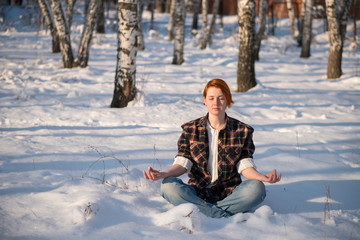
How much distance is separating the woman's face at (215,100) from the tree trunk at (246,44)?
15.0 ft

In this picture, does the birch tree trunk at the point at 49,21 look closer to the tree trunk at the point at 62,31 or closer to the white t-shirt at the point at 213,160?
the tree trunk at the point at 62,31

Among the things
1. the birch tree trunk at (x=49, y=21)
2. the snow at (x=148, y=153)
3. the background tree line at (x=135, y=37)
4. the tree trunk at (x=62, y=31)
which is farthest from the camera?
the birch tree trunk at (x=49, y=21)

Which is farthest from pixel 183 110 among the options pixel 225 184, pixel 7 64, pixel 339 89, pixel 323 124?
pixel 7 64

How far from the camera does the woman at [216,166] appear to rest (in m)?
2.40

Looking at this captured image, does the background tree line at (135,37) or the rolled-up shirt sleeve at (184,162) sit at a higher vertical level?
the background tree line at (135,37)

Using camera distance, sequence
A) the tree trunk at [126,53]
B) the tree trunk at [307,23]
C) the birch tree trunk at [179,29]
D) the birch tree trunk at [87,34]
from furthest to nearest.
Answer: the tree trunk at [307,23]
the birch tree trunk at [179,29]
the birch tree trunk at [87,34]
the tree trunk at [126,53]

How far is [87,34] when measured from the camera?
352 inches

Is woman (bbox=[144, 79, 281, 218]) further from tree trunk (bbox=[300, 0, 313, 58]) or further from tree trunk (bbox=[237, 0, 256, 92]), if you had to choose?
tree trunk (bbox=[300, 0, 313, 58])

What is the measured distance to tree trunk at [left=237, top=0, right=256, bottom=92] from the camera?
638 centimetres

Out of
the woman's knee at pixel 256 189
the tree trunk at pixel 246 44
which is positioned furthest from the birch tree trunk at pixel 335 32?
the woman's knee at pixel 256 189

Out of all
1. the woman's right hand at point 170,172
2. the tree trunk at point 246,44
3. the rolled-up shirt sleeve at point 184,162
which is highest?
the tree trunk at point 246,44

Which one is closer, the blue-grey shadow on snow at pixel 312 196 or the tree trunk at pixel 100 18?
the blue-grey shadow on snow at pixel 312 196

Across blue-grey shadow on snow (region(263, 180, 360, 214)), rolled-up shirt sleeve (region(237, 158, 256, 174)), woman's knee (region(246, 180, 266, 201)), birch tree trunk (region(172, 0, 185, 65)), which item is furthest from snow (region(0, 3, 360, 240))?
birch tree trunk (region(172, 0, 185, 65))

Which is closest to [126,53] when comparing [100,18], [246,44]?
[246,44]
